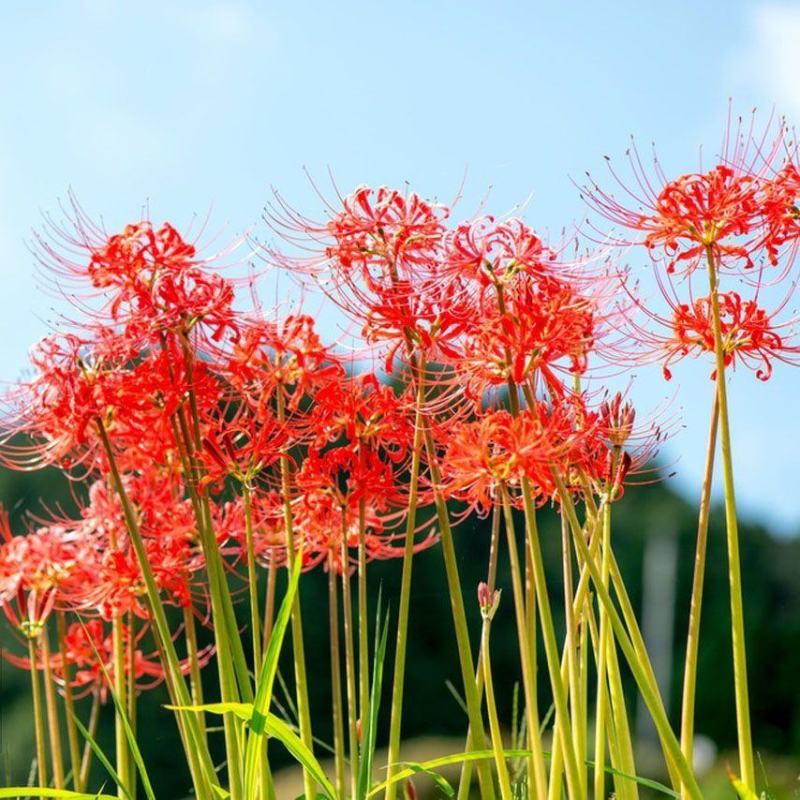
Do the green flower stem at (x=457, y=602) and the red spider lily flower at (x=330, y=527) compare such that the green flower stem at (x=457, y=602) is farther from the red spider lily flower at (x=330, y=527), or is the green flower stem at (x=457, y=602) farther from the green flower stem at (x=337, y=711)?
the red spider lily flower at (x=330, y=527)

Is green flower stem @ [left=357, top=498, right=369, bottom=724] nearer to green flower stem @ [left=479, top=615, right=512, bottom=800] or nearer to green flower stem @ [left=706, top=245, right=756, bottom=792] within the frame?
green flower stem @ [left=479, top=615, right=512, bottom=800]

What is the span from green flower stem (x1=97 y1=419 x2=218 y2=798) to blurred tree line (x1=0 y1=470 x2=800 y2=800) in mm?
8334

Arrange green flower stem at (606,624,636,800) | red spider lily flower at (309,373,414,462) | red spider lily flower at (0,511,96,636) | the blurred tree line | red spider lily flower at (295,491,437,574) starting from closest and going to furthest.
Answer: green flower stem at (606,624,636,800)
red spider lily flower at (309,373,414,462)
red spider lily flower at (295,491,437,574)
red spider lily flower at (0,511,96,636)
the blurred tree line

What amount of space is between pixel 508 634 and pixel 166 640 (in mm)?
15300

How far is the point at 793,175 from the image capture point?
3121 mm

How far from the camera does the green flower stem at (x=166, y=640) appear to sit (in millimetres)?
3004

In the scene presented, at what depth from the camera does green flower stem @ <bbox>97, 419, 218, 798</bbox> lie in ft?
9.86

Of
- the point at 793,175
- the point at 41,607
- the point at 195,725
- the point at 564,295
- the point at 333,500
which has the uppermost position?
the point at 793,175

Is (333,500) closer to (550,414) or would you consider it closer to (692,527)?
(550,414)

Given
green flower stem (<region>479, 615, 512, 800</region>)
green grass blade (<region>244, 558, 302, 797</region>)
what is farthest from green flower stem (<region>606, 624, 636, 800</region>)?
green grass blade (<region>244, 558, 302, 797</region>)

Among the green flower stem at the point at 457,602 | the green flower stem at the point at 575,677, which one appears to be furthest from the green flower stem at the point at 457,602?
the green flower stem at the point at 575,677

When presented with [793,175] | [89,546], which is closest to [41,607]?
[89,546]

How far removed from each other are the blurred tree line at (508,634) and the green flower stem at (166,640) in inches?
328

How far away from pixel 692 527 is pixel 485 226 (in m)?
18.2
